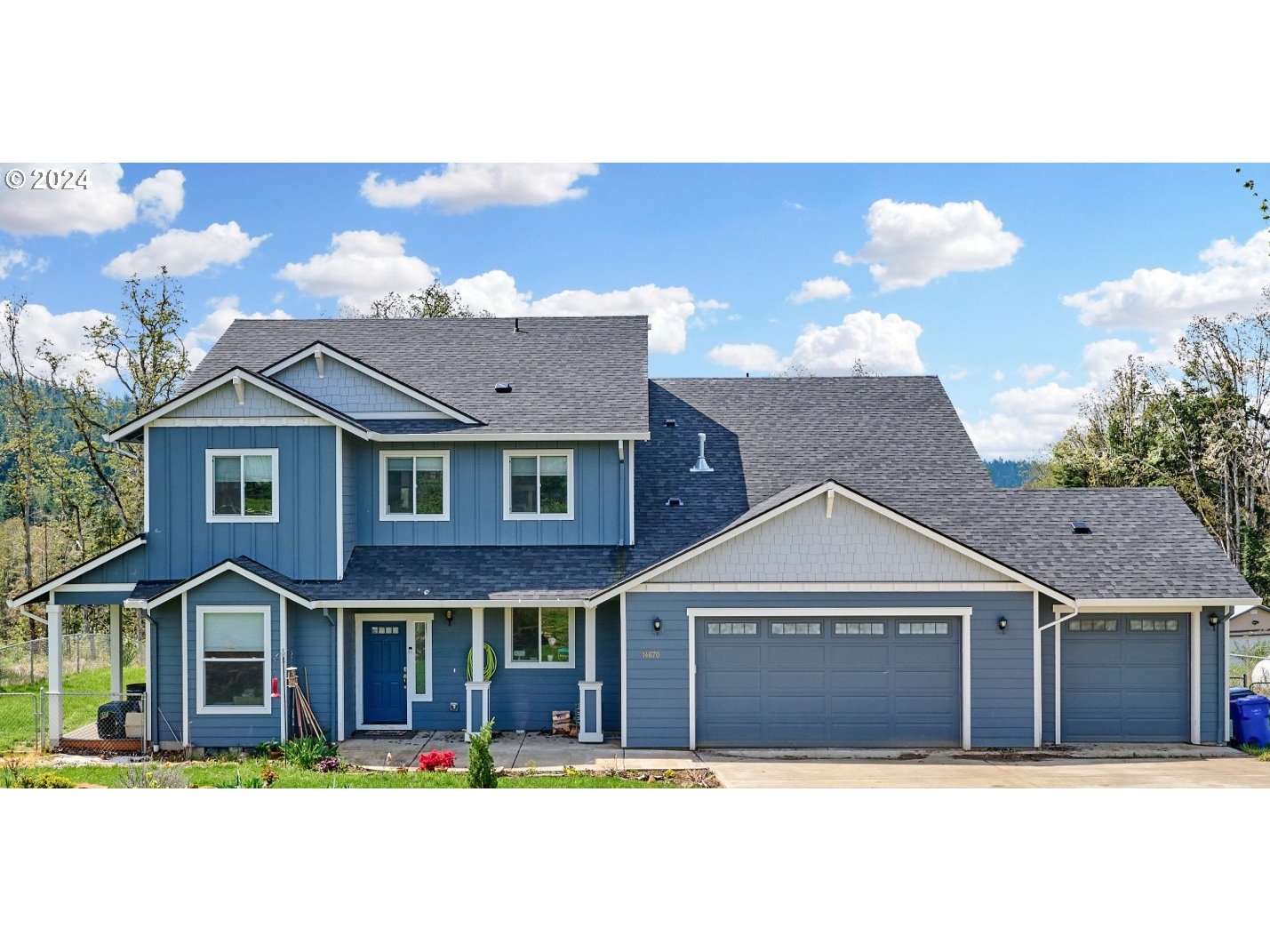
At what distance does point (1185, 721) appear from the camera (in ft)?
44.9

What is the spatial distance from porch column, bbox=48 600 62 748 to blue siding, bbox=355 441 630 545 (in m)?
4.49

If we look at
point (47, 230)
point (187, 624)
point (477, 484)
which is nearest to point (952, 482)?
point (477, 484)

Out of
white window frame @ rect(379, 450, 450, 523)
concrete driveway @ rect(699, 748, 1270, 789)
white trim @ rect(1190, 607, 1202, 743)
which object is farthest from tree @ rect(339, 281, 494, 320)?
white trim @ rect(1190, 607, 1202, 743)

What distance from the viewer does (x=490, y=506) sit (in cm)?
1503

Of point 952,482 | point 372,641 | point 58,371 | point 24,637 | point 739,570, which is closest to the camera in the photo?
point 739,570

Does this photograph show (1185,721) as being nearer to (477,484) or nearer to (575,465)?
(575,465)

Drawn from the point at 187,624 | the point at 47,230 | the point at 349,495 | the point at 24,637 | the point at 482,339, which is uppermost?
the point at 47,230

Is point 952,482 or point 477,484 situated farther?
point 952,482

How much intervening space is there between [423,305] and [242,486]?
21.6 metres

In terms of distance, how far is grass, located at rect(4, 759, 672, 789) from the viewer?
11.1 metres

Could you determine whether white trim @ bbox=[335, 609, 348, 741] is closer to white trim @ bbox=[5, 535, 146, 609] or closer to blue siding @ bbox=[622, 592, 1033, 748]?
white trim @ bbox=[5, 535, 146, 609]

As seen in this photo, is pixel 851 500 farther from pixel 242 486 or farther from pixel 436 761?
pixel 242 486

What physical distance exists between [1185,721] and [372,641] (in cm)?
1211

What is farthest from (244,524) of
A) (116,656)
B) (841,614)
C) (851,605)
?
(851,605)
